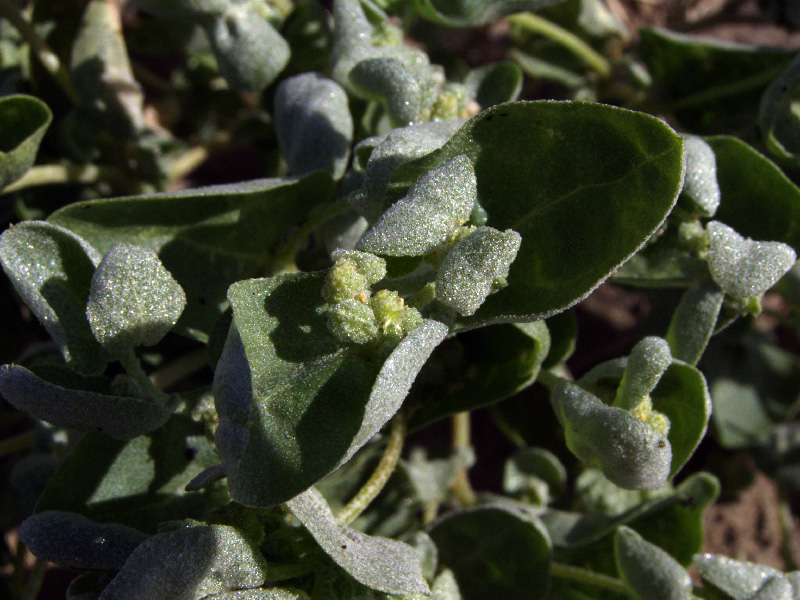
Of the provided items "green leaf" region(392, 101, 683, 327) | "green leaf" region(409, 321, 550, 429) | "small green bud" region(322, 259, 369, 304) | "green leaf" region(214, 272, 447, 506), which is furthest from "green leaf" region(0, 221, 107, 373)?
"green leaf" region(409, 321, 550, 429)

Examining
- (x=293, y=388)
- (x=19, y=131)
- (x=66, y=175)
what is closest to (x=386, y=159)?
(x=293, y=388)

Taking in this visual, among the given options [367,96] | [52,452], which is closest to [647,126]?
[367,96]

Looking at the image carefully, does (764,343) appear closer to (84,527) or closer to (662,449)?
(662,449)

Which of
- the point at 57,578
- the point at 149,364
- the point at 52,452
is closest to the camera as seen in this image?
the point at 52,452

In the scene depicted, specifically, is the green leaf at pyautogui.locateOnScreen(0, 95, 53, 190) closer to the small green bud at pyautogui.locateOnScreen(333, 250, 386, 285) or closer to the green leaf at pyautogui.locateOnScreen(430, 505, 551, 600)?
the small green bud at pyautogui.locateOnScreen(333, 250, 386, 285)

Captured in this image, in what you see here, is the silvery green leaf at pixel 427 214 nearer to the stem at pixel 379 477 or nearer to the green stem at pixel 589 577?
the stem at pixel 379 477

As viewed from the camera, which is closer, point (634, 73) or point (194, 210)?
point (194, 210)
